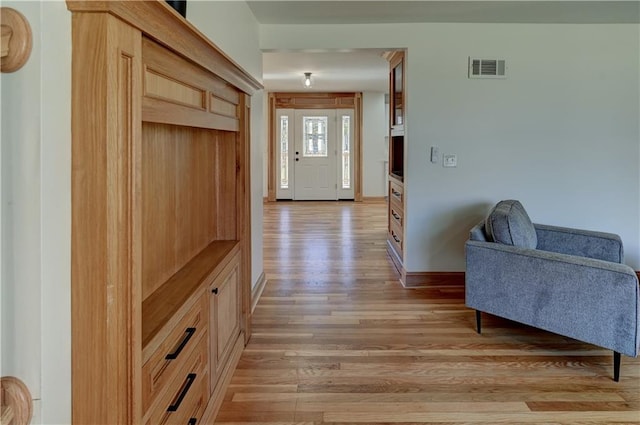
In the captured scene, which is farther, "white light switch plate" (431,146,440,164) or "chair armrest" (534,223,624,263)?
"white light switch plate" (431,146,440,164)

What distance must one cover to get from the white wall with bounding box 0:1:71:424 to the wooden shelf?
38 cm

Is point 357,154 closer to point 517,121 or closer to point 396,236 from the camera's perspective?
point 396,236

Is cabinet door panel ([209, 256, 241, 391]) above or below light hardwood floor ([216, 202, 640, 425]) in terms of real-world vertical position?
above

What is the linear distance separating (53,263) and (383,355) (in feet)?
7.63

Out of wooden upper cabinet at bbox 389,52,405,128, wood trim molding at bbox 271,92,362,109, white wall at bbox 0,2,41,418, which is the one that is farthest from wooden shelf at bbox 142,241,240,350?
wood trim molding at bbox 271,92,362,109

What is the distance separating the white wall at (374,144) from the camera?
35.5ft

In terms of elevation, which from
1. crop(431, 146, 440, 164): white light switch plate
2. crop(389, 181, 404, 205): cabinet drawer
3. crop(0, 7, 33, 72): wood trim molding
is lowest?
crop(389, 181, 404, 205): cabinet drawer

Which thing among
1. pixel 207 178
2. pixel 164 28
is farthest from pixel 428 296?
pixel 164 28

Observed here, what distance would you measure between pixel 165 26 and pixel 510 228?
2459 mm

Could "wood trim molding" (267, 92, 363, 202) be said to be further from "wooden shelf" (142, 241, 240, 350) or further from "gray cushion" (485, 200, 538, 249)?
"wooden shelf" (142, 241, 240, 350)

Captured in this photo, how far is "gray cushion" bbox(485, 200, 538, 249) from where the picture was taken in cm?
316

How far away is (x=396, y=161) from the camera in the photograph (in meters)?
5.93

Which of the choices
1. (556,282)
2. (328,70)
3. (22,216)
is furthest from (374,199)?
(22,216)

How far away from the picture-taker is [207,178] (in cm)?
270
